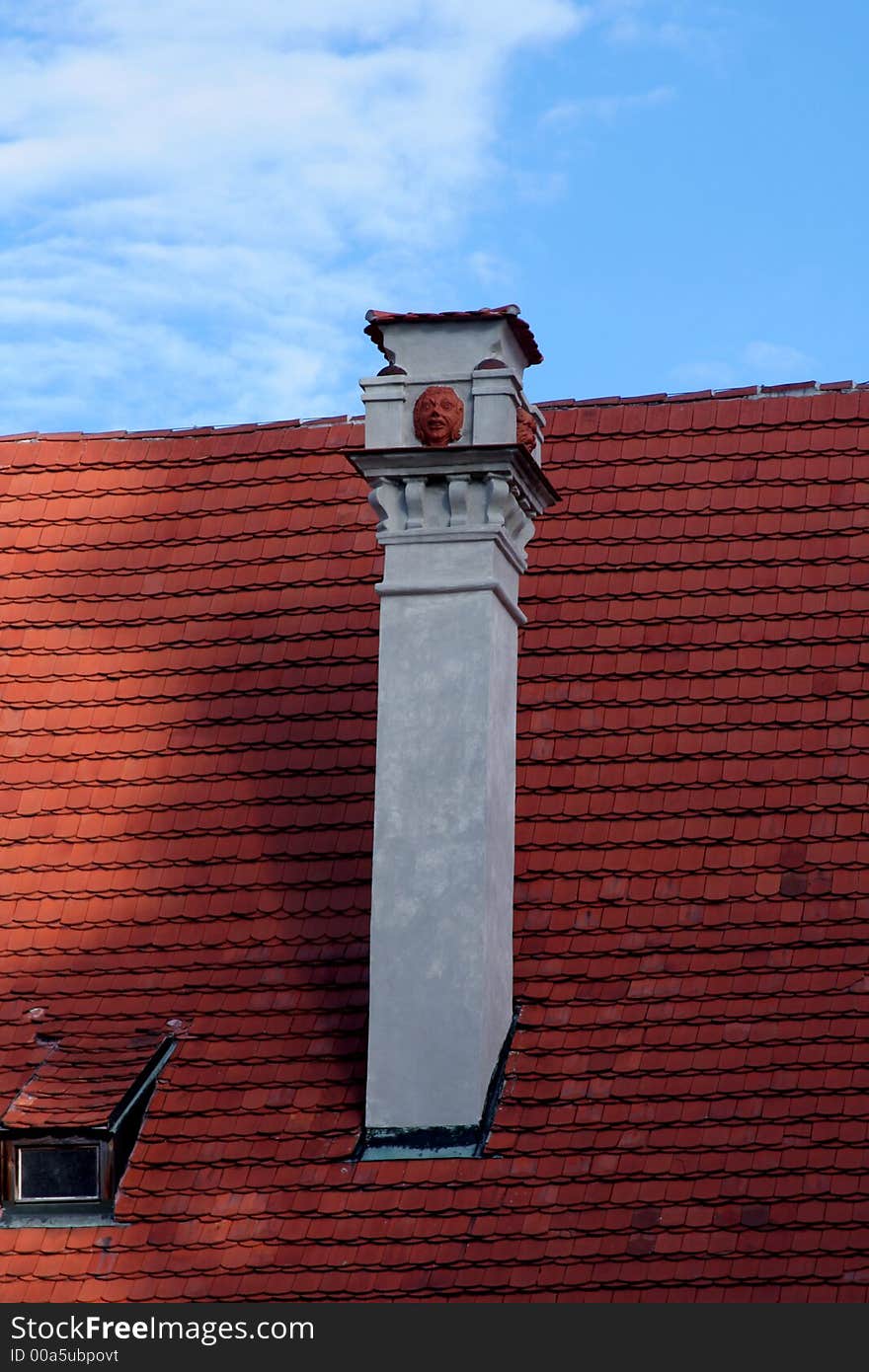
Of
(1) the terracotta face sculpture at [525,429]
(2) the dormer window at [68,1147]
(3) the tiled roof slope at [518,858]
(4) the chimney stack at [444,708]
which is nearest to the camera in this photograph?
(3) the tiled roof slope at [518,858]

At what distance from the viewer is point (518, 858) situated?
1222 cm

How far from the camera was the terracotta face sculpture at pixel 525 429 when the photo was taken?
38.9ft

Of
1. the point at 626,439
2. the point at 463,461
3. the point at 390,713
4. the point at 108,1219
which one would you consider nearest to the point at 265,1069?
the point at 108,1219

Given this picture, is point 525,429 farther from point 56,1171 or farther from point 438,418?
point 56,1171

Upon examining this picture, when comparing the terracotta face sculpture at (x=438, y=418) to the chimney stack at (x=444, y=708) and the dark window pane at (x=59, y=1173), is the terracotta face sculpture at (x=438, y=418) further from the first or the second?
the dark window pane at (x=59, y=1173)

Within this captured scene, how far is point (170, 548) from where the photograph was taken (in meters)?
14.0

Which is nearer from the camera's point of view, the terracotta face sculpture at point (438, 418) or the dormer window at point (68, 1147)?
the dormer window at point (68, 1147)

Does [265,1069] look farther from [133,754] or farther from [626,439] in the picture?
[626,439]

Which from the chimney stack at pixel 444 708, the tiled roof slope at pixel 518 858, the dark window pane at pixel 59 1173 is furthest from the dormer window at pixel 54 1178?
the chimney stack at pixel 444 708

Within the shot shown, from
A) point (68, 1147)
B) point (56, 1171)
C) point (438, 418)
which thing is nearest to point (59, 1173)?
point (56, 1171)

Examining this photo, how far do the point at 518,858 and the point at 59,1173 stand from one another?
2498 millimetres

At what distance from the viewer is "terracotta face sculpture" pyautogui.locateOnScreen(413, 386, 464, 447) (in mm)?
11906

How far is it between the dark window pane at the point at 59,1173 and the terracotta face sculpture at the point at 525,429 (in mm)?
3603

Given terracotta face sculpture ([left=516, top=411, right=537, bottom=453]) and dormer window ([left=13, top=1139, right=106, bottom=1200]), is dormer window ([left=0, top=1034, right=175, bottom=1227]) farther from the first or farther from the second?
terracotta face sculpture ([left=516, top=411, right=537, bottom=453])
